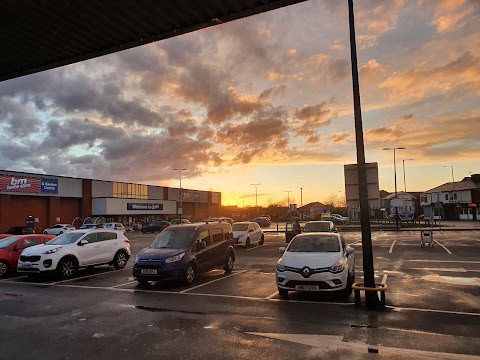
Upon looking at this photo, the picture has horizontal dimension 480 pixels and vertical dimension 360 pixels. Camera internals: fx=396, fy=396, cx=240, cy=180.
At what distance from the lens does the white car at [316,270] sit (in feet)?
30.0

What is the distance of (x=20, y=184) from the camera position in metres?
44.4

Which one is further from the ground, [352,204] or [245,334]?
[352,204]

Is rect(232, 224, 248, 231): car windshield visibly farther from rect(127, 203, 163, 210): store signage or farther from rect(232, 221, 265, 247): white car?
rect(127, 203, 163, 210): store signage

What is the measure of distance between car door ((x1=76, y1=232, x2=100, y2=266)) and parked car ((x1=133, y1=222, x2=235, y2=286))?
3.43m

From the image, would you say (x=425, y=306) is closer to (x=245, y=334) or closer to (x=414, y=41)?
(x=245, y=334)

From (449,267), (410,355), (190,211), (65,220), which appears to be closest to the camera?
(410,355)

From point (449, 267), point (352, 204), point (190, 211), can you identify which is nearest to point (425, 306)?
point (352, 204)

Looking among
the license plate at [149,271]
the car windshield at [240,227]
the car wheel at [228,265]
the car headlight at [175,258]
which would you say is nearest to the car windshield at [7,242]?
the license plate at [149,271]

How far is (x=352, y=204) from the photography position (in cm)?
923

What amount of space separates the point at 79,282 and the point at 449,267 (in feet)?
41.9

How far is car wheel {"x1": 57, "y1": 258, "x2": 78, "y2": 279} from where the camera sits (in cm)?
1359

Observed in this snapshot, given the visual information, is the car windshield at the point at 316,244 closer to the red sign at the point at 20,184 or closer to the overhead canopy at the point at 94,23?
the overhead canopy at the point at 94,23

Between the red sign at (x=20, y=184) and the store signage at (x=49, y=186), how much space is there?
2.32 feet

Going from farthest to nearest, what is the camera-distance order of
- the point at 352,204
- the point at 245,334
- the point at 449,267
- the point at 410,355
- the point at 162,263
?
the point at 449,267
the point at 162,263
the point at 352,204
the point at 245,334
the point at 410,355
